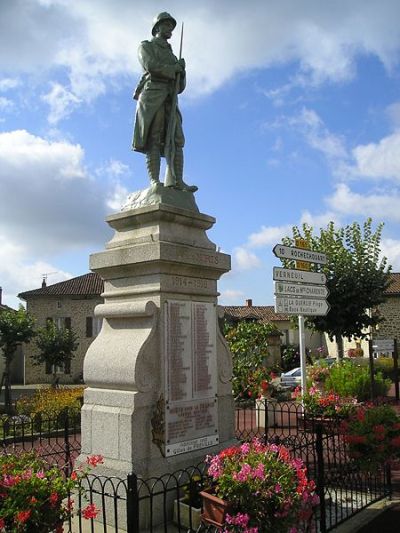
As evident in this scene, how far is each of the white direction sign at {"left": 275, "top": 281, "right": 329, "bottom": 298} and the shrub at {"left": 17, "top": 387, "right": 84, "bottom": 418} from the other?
596 centimetres

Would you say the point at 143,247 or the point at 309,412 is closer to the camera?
the point at 143,247

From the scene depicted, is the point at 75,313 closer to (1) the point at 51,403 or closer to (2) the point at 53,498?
(1) the point at 51,403

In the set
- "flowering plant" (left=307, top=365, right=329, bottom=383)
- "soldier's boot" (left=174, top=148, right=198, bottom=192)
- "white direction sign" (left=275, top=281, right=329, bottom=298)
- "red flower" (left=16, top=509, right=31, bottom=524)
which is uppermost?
"soldier's boot" (left=174, top=148, right=198, bottom=192)

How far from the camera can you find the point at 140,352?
15.4ft

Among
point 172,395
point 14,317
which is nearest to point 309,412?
point 172,395

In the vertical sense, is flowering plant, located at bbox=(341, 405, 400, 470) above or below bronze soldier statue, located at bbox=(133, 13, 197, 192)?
below

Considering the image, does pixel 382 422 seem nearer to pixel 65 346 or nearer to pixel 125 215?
pixel 125 215

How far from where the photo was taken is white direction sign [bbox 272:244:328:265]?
24.1 ft

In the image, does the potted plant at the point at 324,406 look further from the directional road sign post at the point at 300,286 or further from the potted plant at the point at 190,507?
the potted plant at the point at 190,507

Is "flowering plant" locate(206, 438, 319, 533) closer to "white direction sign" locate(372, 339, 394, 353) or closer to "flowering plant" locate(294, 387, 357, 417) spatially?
"flowering plant" locate(294, 387, 357, 417)

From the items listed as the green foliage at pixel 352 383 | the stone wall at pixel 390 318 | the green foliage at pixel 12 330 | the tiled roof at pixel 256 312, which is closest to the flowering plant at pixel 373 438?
the green foliage at pixel 352 383

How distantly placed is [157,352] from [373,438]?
2.49m

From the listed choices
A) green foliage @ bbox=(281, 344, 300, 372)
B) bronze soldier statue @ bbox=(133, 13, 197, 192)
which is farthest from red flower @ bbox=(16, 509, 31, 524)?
green foliage @ bbox=(281, 344, 300, 372)

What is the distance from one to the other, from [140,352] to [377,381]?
11095 mm
